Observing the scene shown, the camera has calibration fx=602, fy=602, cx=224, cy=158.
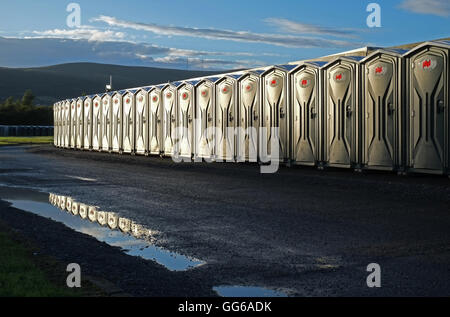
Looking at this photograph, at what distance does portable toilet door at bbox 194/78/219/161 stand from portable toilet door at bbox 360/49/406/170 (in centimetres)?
744

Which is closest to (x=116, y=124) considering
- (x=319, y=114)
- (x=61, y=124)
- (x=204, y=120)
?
(x=204, y=120)

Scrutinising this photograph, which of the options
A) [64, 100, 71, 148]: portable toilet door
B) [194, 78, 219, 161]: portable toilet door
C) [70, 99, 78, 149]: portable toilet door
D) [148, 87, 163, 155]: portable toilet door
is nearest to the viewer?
[194, 78, 219, 161]: portable toilet door

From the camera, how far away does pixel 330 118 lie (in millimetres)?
16438

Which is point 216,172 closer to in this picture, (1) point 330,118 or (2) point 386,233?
(1) point 330,118

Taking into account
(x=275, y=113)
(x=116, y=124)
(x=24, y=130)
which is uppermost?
(x=275, y=113)

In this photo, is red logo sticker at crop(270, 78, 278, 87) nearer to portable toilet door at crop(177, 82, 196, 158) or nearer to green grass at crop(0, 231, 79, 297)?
portable toilet door at crop(177, 82, 196, 158)

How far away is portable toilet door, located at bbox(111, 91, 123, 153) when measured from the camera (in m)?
29.9

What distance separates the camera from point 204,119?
22141 millimetres

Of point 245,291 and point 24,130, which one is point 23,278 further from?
point 24,130

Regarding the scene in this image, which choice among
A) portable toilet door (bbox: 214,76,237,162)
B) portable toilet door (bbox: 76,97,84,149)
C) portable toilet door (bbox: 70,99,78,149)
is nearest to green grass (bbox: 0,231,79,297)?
portable toilet door (bbox: 214,76,237,162)

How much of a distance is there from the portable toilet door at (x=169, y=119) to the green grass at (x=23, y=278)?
704 inches

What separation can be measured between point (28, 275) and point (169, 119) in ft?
64.3

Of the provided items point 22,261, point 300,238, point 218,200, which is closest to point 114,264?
point 22,261

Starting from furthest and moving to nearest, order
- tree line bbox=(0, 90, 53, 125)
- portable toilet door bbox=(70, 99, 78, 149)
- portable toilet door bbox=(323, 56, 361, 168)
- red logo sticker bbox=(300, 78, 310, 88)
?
1. tree line bbox=(0, 90, 53, 125)
2. portable toilet door bbox=(70, 99, 78, 149)
3. red logo sticker bbox=(300, 78, 310, 88)
4. portable toilet door bbox=(323, 56, 361, 168)
